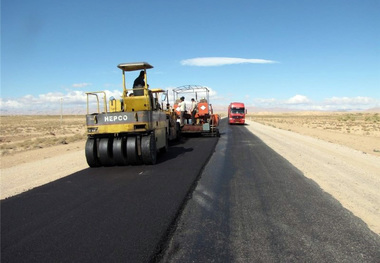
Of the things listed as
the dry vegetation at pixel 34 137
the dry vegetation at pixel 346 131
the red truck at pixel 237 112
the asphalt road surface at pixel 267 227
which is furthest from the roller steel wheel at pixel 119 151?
the red truck at pixel 237 112

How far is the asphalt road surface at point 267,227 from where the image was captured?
3844 millimetres

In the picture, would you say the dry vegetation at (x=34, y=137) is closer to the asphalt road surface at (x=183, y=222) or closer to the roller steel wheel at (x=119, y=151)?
the roller steel wheel at (x=119, y=151)

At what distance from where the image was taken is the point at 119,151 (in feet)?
32.3

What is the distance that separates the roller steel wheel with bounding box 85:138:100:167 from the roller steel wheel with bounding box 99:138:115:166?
194 millimetres

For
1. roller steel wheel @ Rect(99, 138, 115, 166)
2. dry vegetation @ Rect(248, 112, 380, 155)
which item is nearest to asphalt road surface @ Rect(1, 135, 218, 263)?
roller steel wheel @ Rect(99, 138, 115, 166)

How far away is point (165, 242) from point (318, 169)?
6993 millimetres

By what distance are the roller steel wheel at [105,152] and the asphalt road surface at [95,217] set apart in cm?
114

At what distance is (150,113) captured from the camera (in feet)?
34.0

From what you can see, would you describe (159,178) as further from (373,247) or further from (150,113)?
(373,247)

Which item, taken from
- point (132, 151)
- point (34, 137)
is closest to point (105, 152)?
point (132, 151)

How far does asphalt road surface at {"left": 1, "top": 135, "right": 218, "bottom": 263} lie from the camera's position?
3953mm

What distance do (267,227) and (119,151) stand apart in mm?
6221

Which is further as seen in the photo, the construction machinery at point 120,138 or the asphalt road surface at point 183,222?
the construction machinery at point 120,138

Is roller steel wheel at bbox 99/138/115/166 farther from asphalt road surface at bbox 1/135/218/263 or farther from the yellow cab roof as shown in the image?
the yellow cab roof
